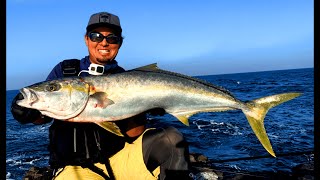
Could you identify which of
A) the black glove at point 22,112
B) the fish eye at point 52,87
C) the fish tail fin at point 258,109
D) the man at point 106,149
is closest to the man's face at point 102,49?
the man at point 106,149

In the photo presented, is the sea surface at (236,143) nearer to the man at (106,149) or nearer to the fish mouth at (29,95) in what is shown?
the man at (106,149)

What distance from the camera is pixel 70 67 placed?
5492mm

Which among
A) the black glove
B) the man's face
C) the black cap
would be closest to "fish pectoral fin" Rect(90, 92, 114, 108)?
the black glove

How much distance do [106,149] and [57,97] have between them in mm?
1318

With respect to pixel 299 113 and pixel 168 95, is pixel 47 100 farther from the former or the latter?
pixel 299 113

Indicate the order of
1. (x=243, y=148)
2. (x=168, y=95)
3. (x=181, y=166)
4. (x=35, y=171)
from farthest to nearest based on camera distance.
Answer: (x=243, y=148) → (x=35, y=171) → (x=181, y=166) → (x=168, y=95)

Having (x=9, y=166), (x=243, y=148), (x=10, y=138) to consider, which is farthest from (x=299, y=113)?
(x=10, y=138)

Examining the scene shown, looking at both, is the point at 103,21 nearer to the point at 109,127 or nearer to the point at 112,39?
the point at 112,39

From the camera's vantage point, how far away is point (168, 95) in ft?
16.0

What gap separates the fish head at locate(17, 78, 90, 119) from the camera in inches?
174

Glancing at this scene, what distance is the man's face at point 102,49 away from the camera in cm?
557

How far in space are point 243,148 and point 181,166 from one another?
14.5 metres

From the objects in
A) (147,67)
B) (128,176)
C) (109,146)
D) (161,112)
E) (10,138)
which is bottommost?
(10,138)

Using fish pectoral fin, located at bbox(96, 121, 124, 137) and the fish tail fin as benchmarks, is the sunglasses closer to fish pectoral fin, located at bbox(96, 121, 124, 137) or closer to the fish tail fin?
fish pectoral fin, located at bbox(96, 121, 124, 137)
